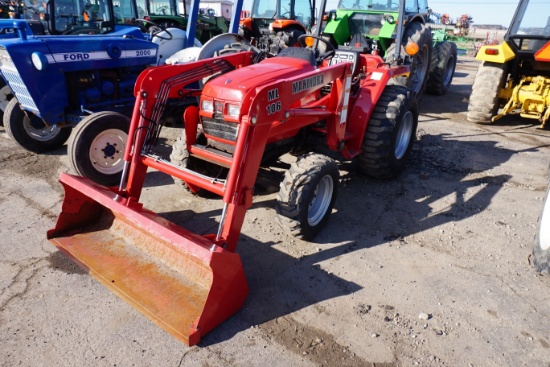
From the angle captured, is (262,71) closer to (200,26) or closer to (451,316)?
(451,316)

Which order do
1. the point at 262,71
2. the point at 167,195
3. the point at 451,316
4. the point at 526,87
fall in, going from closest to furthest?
the point at 451,316, the point at 262,71, the point at 167,195, the point at 526,87

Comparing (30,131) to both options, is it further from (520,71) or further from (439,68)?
(439,68)

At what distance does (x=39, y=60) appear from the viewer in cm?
460

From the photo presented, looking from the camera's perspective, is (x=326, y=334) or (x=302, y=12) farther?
(x=302, y=12)

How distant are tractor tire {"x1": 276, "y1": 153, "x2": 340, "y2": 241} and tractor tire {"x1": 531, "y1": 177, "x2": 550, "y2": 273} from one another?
176 centimetres

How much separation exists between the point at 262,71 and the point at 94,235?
200 centimetres

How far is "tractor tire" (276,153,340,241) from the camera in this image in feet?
10.8

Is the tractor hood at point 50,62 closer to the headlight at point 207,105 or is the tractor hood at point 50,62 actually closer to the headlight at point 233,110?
the headlight at point 207,105

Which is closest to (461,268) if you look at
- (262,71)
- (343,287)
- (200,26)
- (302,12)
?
(343,287)

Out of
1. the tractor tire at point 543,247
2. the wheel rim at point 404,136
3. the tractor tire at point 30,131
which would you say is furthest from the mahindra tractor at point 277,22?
the tractor tire at point 543,247

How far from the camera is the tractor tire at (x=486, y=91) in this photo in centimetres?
698

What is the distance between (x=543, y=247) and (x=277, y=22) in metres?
6.79

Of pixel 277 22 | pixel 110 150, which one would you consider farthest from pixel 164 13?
pixel 110 150

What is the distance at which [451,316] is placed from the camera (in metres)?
2.84
